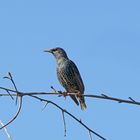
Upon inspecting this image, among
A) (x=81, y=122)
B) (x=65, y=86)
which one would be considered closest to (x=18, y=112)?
(x=81, y=122)

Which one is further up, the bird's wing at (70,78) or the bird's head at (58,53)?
the bird's head at (58,53)

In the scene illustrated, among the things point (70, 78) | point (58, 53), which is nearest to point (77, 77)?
point (70, 78)

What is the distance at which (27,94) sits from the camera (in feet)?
12.5

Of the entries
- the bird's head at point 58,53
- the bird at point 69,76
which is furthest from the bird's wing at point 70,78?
the bird's head at point 58,53

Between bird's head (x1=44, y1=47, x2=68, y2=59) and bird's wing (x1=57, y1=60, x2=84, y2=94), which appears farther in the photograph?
bird's head (x1=44, y1=47, x2=68, y2=59)

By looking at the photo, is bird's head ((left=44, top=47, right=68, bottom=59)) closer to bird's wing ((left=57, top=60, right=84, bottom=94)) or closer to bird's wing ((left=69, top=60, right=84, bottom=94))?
bird's wing ((left=69, top=60, right=84, bottom=94))

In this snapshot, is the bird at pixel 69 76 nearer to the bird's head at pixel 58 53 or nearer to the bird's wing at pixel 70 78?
the bird's wing at pixel 70 78

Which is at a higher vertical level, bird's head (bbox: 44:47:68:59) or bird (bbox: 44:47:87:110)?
bird's head (bbox: 44:47:68:59)

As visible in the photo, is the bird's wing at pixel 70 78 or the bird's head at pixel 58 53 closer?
the bird's wing at pixel 70 78

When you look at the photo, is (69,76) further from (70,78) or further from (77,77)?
(77,77)

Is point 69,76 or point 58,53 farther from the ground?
point 58,53

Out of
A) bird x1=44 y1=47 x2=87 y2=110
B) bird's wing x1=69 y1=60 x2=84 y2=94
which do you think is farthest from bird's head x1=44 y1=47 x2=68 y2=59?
bird's wing x1=69 y1=60 x2=84 y2=94

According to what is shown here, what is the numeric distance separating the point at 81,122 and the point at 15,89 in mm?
527

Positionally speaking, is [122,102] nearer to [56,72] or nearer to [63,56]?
[56,72]
